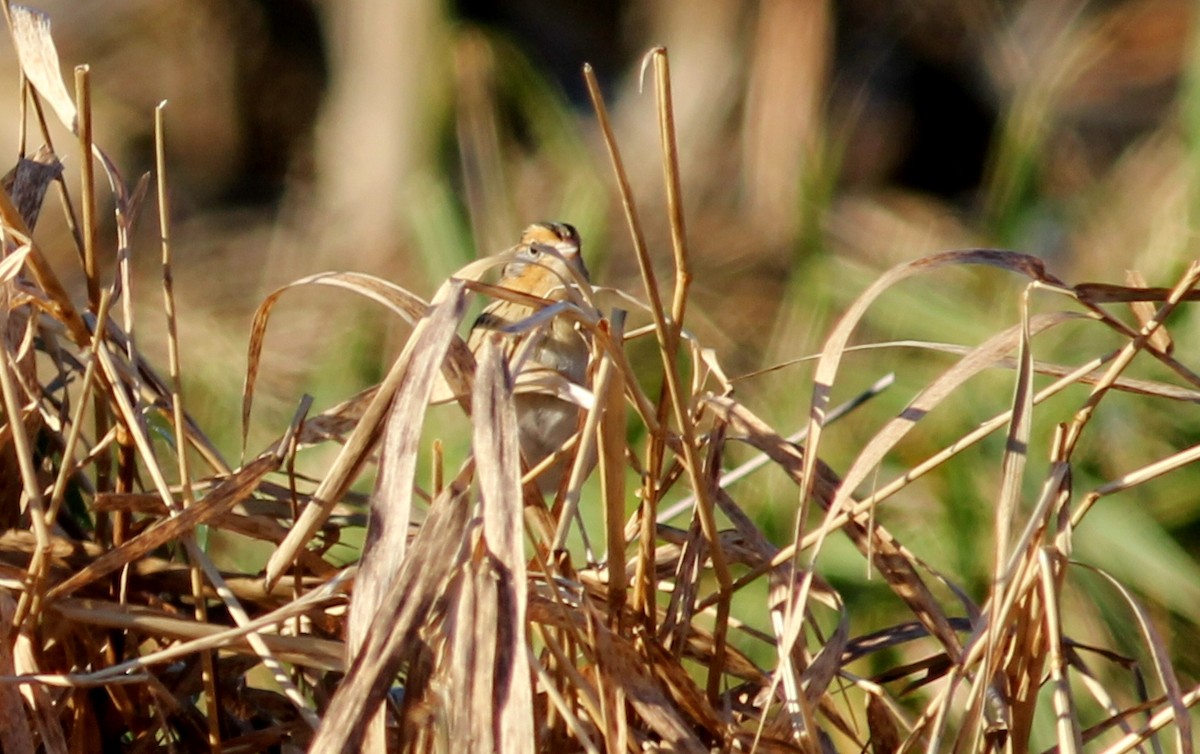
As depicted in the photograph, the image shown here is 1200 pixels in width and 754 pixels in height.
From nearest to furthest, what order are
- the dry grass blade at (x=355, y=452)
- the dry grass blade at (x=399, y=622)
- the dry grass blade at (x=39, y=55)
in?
the dry grass blade at (x=399, y=622) < the dry grass blade at (x=355, y=452) < the dry grass blade at (x=39, y=55)

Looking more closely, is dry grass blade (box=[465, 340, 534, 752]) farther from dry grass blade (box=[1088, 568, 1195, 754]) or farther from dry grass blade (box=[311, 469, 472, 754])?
dry grass blade (box=[1088, 568, 1195, 754])

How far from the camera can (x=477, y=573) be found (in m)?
1.04

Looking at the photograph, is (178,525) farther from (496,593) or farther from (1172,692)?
(1172,692)

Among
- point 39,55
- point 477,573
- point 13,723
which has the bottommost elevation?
point 13,723

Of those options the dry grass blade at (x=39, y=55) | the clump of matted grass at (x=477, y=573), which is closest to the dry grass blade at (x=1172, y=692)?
the clump of matted grass at (x=477, y=573)

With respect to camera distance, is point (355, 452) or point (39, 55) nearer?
point (355, 452)

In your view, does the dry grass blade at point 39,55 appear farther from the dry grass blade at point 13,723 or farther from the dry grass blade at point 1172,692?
the dry grass blade at point 1172,692

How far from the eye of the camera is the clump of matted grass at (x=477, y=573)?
3.46 ft

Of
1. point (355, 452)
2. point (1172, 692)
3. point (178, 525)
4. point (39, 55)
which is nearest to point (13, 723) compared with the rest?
point (178, 525)

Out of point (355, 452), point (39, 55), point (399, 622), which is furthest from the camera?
point (39, 55)

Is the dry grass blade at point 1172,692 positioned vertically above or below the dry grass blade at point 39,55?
below

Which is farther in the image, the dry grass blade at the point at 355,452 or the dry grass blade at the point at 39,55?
the dry grass blade at the point at 39,55

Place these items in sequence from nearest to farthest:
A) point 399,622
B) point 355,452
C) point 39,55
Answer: point 399,622 → point 355,452 → point 39,55

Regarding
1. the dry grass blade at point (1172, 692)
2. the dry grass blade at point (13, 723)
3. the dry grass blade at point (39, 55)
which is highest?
the dry grass blade at point (39, 55)
